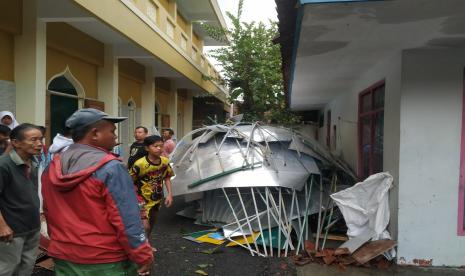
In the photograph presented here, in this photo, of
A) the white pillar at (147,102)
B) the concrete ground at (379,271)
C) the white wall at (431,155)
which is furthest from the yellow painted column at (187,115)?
the white wall at (431,155)

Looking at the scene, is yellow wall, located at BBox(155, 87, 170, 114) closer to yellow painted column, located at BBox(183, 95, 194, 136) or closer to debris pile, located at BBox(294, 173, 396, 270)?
yellow painted column, located at BBox(183, 95, 194, 136)

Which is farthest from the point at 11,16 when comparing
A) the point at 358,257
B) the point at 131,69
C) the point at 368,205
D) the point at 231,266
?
the point at 358,257

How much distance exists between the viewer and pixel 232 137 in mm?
7031

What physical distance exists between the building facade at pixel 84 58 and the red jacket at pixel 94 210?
4.18 meters

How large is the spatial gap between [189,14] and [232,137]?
36.9ft

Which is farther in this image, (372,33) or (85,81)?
(85,81)

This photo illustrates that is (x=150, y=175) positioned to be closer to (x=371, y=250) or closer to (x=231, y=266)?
(x=231, y=266)

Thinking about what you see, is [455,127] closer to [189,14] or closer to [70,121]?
[70,121]

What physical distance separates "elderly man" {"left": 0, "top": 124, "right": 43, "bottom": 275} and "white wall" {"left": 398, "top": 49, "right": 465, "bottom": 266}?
3.81m

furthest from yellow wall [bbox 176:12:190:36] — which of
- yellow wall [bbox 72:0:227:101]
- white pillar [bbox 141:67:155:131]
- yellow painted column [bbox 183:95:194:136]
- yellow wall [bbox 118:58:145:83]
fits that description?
yellow wall [bbox 118:58:145:83]

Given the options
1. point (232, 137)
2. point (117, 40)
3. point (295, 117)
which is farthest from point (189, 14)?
point (232, 137)

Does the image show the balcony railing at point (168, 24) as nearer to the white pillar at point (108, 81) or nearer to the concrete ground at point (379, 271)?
the white pillar at point (108, 81)

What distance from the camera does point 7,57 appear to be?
5879 millimetres

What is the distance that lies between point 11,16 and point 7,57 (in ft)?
1.90
